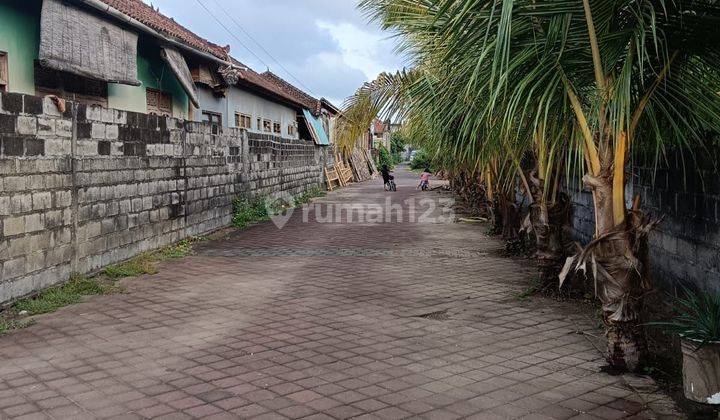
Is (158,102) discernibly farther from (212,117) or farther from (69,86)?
(212,117)

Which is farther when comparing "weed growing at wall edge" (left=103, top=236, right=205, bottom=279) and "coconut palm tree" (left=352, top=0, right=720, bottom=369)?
"weed growing at wall edge" (left=103, top=236, right=205, bottom=279)

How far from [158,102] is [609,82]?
31.9 feet

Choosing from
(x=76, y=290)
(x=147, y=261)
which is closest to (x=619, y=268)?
(x=76, y=290)

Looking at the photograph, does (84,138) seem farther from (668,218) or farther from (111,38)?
(668,218)

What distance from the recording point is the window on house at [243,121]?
55.8 feet

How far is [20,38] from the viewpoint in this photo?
7750 millimetres

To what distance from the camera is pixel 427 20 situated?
5145mm

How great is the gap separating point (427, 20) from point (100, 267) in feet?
17.1

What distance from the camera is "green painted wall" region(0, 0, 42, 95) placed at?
24.6ft

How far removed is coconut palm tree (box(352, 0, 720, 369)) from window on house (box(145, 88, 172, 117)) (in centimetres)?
845

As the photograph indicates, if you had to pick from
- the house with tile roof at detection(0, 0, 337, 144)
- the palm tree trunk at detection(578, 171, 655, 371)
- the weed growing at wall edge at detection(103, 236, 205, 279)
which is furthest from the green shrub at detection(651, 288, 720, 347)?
the house with tile roof at detection(0, 0, 337, 144)

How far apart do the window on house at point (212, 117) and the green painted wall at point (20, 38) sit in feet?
20.9

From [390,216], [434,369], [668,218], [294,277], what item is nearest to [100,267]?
[294,277]

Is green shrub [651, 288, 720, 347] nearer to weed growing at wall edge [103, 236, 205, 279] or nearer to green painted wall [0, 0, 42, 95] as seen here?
weed growing at wall edge [103, 236, 205, 279]
